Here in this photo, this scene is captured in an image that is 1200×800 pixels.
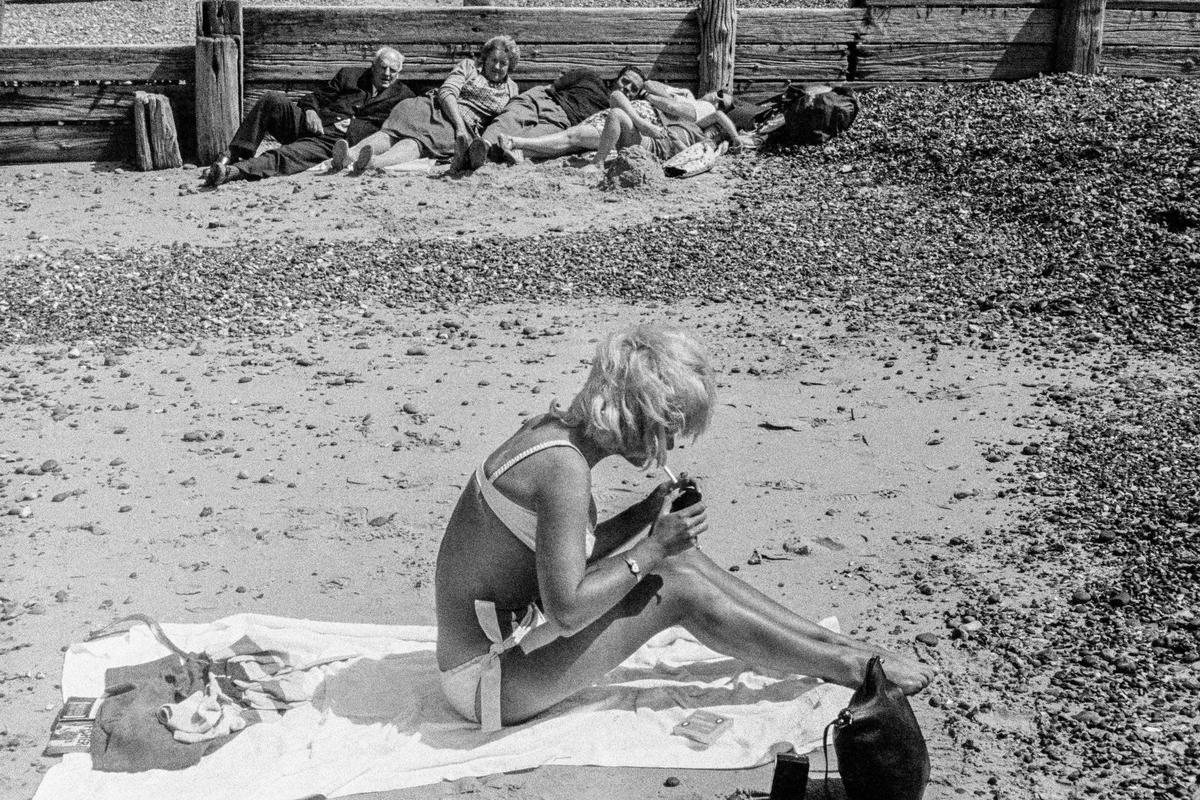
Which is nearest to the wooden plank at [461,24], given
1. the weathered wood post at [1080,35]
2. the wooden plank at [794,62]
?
the wooden plank at [794,62]

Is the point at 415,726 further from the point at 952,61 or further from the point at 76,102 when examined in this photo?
the point at 952,61

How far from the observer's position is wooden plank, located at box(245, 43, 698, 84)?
10.9 m

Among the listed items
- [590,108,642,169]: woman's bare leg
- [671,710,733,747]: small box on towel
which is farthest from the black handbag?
[590,108,642,169]: woman's bare leg

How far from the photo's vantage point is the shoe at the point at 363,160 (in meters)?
10.0

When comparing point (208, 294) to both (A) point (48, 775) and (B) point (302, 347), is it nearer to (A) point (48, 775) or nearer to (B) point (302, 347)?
(B) point (302, 347)

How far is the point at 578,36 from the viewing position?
11.2 meters

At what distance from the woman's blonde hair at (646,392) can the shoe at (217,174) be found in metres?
7.01

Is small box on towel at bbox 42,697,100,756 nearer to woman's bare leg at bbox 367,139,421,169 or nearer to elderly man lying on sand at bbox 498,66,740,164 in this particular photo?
woman's bare leg at bbox 367,139,421,169

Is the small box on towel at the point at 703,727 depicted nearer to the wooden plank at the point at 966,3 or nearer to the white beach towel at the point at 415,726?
the white beach towel at the point at 415,726

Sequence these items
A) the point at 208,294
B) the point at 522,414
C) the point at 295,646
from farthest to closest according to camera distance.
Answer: the point at 208,294
the point at 522,414
the point at 295,646

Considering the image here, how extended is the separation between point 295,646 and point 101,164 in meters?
7.46

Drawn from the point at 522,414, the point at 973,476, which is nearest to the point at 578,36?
the point at 522,414

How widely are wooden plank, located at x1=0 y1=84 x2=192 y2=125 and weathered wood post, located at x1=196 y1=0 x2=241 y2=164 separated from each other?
276mm

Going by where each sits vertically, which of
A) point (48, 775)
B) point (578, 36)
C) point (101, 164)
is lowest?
point (48, 775)
